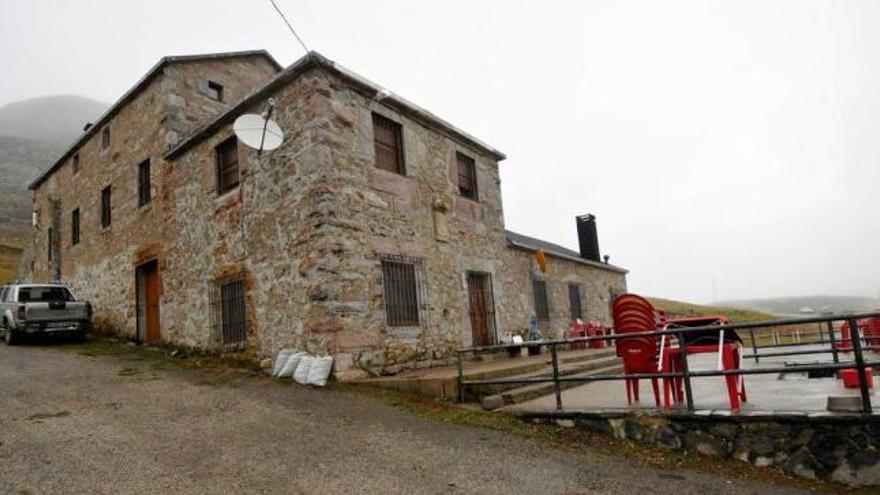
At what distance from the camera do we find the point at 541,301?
1462cm

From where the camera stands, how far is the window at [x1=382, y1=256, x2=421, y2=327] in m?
9.04

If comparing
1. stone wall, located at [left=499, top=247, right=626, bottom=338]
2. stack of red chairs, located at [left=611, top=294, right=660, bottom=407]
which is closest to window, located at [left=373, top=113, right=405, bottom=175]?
stone wall, located at [left=499, top=247, right=626, bottom=338]

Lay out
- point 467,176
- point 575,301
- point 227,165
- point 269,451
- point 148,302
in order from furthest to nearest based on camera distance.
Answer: point 575,301
point 148,302
point 467,176
point 227,165
point 269,451

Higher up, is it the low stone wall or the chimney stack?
the chimney stack

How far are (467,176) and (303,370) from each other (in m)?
6.25

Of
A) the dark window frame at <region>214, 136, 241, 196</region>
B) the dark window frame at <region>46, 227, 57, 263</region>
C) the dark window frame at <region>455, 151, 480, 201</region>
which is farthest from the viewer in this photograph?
the dark window frame at <region>46, 227, 57, 263</region>

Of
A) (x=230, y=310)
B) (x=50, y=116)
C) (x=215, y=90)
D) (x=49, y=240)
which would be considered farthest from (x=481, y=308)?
(x=50, y=116)

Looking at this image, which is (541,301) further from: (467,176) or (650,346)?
(650,346)

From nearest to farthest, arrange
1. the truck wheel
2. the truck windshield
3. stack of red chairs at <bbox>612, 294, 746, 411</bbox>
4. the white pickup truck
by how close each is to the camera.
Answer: stack of red chairs at <bbox>612, 294, 746, 411</bbox>
the white pickup truck
the truck wheel
the truck windshield

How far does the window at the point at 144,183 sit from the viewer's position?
520 inches

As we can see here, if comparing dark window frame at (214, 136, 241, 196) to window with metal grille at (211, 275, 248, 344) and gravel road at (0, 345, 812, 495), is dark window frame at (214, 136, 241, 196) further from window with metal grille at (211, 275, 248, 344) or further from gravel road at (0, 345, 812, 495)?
gravel road at (0, 345, 812, 495)

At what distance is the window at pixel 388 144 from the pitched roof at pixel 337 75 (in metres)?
0.36

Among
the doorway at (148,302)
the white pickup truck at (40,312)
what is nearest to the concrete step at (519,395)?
the doorway at (148,302)

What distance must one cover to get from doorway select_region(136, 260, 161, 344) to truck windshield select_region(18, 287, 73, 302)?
207 cm
